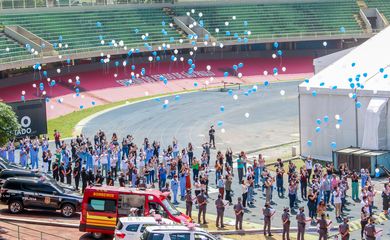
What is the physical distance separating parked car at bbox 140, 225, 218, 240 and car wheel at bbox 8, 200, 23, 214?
6956mm

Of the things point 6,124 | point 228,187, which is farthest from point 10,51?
point 228,187

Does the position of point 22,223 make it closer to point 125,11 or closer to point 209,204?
point 209,204

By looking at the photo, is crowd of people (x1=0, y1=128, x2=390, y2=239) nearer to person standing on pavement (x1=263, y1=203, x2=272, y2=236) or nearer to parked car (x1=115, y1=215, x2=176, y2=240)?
person standing on pavement (x1=263, y1=203, x2=272, y2=236)

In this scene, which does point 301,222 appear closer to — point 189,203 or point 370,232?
point 370,232

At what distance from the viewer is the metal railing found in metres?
23.0

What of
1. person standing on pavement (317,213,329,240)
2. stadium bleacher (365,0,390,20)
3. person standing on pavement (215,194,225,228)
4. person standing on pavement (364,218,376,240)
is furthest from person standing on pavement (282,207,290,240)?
stadium bleacher (365,0,390,20)

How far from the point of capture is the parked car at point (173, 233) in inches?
794

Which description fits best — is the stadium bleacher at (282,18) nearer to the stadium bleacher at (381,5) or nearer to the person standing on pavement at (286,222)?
the stadium bleacher at (381,5)

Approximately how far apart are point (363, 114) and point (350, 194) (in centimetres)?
561

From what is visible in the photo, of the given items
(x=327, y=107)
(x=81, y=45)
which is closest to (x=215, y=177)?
(x=327, y=107)

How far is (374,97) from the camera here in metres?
34.2

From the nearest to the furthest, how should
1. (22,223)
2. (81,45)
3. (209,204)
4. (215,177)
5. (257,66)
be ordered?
(22,223) < (209,204) < (215,177) < (81,45) < (257,66)

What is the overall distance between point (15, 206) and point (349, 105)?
51.5 ft

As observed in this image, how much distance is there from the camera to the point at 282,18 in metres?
73.4
